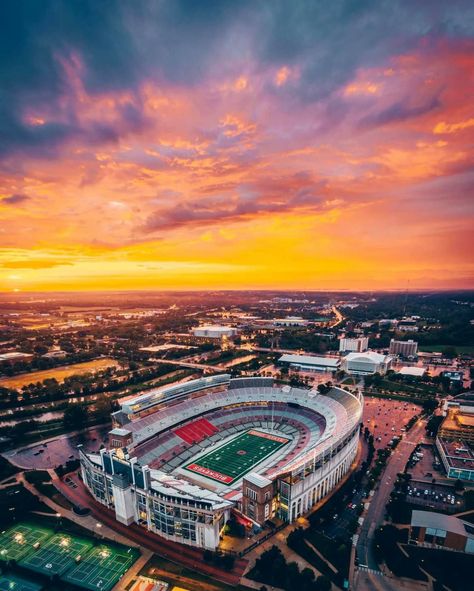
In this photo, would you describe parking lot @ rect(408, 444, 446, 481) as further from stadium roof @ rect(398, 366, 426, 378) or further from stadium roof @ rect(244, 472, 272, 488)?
stadium roof @ rect(398, 366, 426, 378)

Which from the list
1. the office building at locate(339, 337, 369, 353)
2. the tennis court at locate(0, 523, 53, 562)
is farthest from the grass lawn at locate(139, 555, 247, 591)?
the office building at locate(339, 337, 369, 353)

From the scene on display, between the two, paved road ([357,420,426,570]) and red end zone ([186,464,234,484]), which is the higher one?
red end zone ([186,464,234,484])

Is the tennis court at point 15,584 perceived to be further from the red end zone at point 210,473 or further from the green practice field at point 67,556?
the red end zone at point 210,473

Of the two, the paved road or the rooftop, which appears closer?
the paved road

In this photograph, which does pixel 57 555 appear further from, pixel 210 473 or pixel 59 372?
pixel 59 372

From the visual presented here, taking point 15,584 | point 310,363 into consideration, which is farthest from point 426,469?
point 310,363
